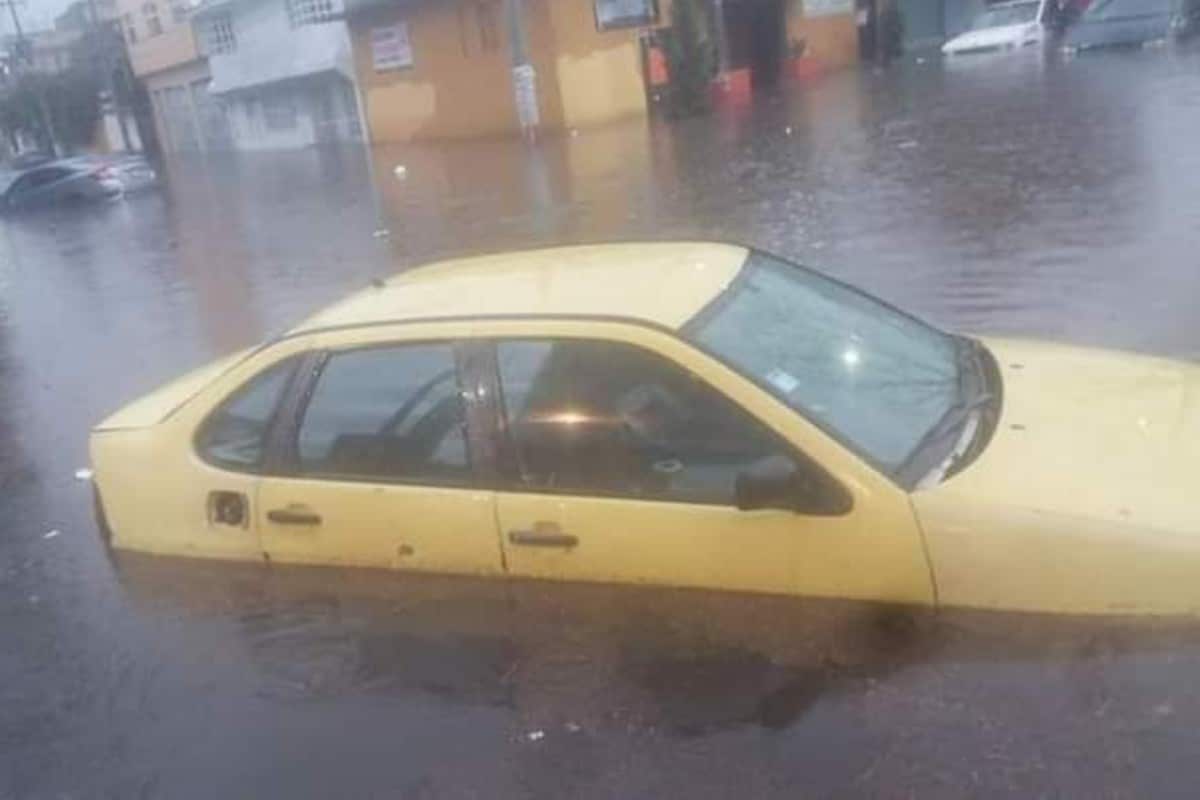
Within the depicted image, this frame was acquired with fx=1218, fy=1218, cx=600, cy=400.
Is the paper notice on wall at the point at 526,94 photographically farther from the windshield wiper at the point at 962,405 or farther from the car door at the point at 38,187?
the windshield wiper at the point at 962,405

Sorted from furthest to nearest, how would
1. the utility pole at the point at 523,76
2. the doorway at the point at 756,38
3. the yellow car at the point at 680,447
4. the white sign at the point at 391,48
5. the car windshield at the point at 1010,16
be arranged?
the doorway at the point at 756,38, the car windshield at the point at 1010,16, the white sign at the point at 391,48, the utility pole at the point at 523,76, the yellow car at the point at 680,447

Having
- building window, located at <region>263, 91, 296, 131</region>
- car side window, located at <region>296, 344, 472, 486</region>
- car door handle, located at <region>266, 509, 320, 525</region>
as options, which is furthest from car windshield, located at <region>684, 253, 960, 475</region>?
building window, located at <region>263, 91, 296, 131</region>

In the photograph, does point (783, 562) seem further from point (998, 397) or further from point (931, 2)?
point (931, 2)

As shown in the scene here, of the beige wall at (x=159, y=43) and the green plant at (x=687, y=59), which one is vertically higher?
the beige wall at (x=159, y=43)

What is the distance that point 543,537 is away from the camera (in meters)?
4.10

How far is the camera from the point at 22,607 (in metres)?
5.51

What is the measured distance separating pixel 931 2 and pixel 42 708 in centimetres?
4892

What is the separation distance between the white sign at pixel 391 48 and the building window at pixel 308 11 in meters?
2.81

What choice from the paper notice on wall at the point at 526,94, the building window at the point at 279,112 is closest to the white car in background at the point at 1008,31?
the paper notice on wall at the point at 526,94

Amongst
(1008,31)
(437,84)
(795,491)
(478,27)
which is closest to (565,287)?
(795,491)

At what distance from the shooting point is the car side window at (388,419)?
427 centimetres

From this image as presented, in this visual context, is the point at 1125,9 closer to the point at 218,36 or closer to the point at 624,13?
the point at 624,13

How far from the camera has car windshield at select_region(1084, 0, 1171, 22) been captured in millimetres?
32250

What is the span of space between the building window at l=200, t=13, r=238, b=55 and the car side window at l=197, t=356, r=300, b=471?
4658 centimetres
